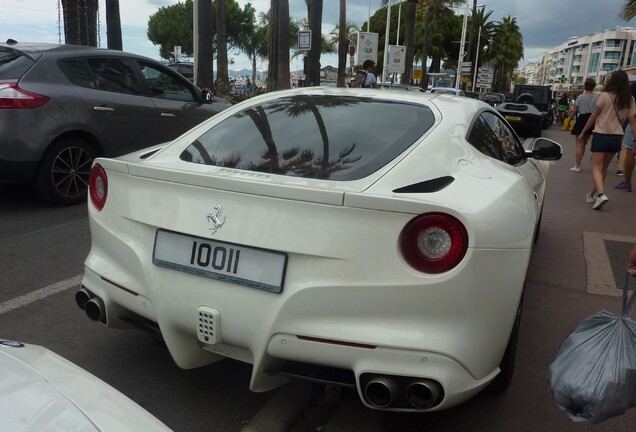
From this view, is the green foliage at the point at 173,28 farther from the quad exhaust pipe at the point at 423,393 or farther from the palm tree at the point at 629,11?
the quad exhaust pipe at the point at 423,393

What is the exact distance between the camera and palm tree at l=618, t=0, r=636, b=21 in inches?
784

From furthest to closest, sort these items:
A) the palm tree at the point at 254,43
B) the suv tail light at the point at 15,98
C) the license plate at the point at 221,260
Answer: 1. the palm tree at the point at 254,43
2. the suv tail light at the point at 15,98
3. the license plate at the point at 221,260

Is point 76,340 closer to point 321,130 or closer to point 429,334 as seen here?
point 321,130

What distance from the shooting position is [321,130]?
2871 mm

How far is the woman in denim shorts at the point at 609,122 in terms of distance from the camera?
7688 mm

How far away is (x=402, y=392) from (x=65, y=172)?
5216 millimetres

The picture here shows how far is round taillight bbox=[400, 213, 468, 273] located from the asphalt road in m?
0.22

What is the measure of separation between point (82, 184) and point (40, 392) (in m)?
5.38

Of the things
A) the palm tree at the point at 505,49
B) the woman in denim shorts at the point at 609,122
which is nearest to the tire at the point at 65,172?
the woman in denim shorts at the point at 609,122

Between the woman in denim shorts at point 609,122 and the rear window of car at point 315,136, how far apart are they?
571 cm

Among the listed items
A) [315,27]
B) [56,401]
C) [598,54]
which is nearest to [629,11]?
[315,27]

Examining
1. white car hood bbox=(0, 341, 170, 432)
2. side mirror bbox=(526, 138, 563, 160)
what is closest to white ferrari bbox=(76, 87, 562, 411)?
white car hood bbox=(0, 341, 170, 432)

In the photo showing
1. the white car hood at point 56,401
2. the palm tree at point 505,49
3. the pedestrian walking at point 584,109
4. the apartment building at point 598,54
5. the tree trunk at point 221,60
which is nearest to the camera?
the white car hood at point 56,401

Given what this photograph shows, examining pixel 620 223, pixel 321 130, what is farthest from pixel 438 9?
pixel 321 130
